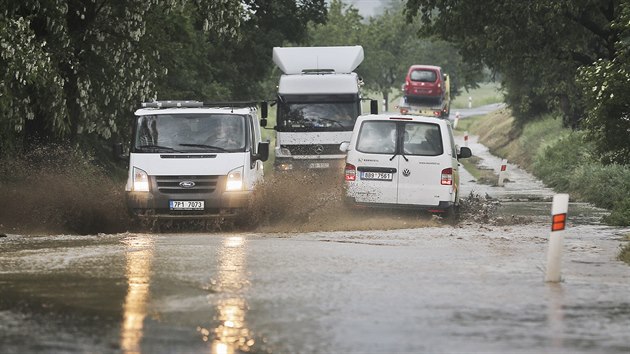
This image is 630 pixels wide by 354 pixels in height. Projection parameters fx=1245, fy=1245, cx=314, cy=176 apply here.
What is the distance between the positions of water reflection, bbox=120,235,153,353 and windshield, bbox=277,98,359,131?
1415 centimetres

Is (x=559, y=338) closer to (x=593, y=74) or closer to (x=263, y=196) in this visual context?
(x=263, y=196)

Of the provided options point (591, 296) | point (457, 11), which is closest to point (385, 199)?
point (591, 296)

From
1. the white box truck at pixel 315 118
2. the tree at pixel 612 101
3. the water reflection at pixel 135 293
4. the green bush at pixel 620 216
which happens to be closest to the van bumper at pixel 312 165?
the white box truck at pixel 315 118

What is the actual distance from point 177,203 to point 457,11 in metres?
18.5

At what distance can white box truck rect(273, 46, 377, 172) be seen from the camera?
1204 inches

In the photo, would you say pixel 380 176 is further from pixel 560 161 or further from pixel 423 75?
pixel 423 75

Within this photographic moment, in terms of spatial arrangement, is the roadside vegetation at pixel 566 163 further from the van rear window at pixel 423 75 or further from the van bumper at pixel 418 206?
the van rear window at pixel 423 75

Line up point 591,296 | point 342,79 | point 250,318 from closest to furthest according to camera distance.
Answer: point 250,318
point 591,296
point 342,79

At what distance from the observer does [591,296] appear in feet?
37.2

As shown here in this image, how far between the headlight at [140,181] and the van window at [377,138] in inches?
143

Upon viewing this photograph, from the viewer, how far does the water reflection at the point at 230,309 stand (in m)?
8.76

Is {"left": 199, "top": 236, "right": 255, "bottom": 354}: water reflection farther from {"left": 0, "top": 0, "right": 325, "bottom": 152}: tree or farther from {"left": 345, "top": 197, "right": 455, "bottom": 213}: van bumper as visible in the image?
{"left": 0, "top": 0, "right": 325, "bottom": 152}: tree

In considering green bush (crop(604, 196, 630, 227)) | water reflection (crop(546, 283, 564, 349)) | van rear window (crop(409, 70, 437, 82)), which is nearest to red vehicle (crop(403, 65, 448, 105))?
van rear window (crop(409, 70, 437, 82))

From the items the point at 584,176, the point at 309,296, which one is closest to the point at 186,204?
the point at 309,296
